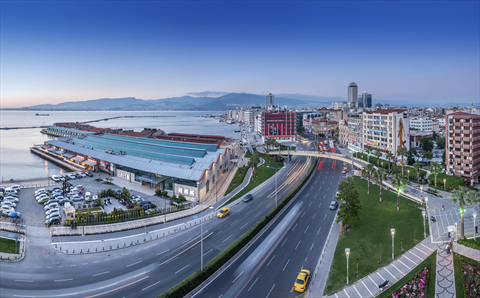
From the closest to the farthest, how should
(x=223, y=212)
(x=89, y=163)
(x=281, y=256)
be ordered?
(x=281, y=256)
(x=223, y=212)
(x=89, y=163)

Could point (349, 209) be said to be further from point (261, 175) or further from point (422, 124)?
point (422, 124)

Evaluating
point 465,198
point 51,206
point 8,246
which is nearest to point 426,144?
point 465,198

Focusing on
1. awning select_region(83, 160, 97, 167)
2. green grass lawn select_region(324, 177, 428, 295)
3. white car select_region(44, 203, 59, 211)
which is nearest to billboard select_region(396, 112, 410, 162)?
green grass lawn select_region(324, 177, 428, 295)

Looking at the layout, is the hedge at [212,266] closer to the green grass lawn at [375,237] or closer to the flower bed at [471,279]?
the green grass lawn at [375,237]

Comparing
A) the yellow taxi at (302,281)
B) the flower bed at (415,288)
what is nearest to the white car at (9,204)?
the yellow taxi at (302,281)

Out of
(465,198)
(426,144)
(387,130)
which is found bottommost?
(465,198)

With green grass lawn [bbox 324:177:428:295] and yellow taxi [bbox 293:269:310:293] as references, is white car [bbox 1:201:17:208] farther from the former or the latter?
green grass lawn [bbox 324:177:428:295]

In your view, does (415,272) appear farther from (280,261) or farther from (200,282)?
(200,282)
